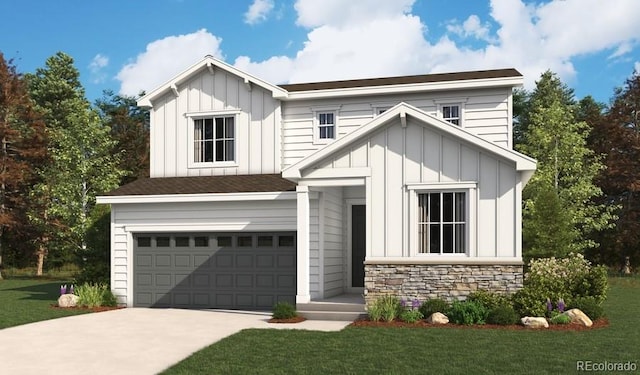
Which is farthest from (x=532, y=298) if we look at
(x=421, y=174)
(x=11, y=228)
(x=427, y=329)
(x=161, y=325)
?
(x=11, y=228)

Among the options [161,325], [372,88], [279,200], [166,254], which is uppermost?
[372,88]

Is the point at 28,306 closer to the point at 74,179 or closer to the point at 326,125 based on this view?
the point at 326,125

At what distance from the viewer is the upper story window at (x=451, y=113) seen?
2066 cm

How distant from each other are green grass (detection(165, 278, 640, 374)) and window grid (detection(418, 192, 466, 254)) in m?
2.56

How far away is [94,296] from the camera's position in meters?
19.2

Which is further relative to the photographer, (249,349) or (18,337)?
(18,337)

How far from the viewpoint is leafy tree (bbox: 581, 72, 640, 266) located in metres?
37.5

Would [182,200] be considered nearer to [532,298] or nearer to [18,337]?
[18,337]

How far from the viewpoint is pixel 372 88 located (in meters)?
20.9

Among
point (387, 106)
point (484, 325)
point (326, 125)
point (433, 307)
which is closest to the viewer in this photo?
point (484, 325)

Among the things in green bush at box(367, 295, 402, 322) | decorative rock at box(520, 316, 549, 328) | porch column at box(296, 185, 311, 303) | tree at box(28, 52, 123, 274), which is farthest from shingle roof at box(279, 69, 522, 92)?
tree at box(28, 52, 123, 274)

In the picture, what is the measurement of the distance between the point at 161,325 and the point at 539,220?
15934 millimetres

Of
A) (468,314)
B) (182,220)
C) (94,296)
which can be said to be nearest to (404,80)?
(182,220)

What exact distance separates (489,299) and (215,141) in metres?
10.3
